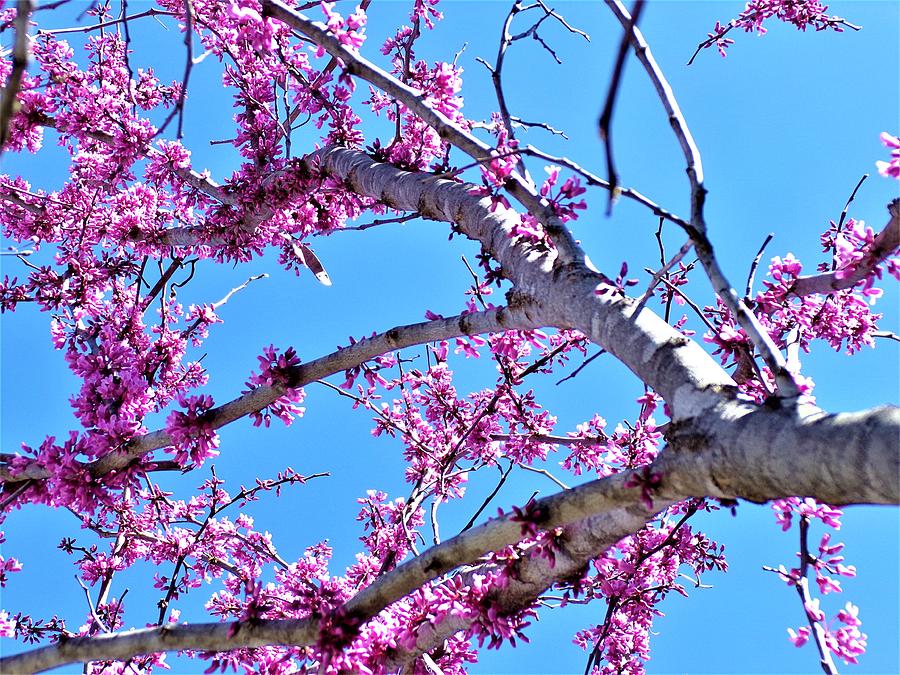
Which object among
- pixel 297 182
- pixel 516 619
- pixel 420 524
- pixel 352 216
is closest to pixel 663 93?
pixel 516 619

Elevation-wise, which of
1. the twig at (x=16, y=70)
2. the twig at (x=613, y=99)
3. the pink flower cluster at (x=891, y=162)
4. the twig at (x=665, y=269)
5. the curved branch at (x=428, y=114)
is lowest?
the twig at (x=613, y=99)

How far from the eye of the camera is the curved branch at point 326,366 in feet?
11.5

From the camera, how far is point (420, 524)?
6.70 meters

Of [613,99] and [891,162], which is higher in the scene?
[891,162]

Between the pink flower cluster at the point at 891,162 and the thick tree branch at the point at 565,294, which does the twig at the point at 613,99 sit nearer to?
the thick tree branch at the point at 565,294

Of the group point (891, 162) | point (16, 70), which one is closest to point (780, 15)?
point (891, 162)

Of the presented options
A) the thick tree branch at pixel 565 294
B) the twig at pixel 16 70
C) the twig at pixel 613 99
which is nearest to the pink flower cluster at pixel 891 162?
the thick tree branch at pixel 565 294

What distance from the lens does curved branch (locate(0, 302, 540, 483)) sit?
3510 millimetres

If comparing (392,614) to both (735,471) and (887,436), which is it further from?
(887,436)

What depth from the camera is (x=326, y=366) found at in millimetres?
3723

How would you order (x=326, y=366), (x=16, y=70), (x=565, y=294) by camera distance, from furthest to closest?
(x=326, y=366)
(x=565, y=294)
(x=16, y=70)

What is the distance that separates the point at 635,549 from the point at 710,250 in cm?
338

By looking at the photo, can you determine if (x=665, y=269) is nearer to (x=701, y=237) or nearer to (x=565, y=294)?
(x=701, y=237)

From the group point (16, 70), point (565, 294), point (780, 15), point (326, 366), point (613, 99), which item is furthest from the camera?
point (780, 15)
